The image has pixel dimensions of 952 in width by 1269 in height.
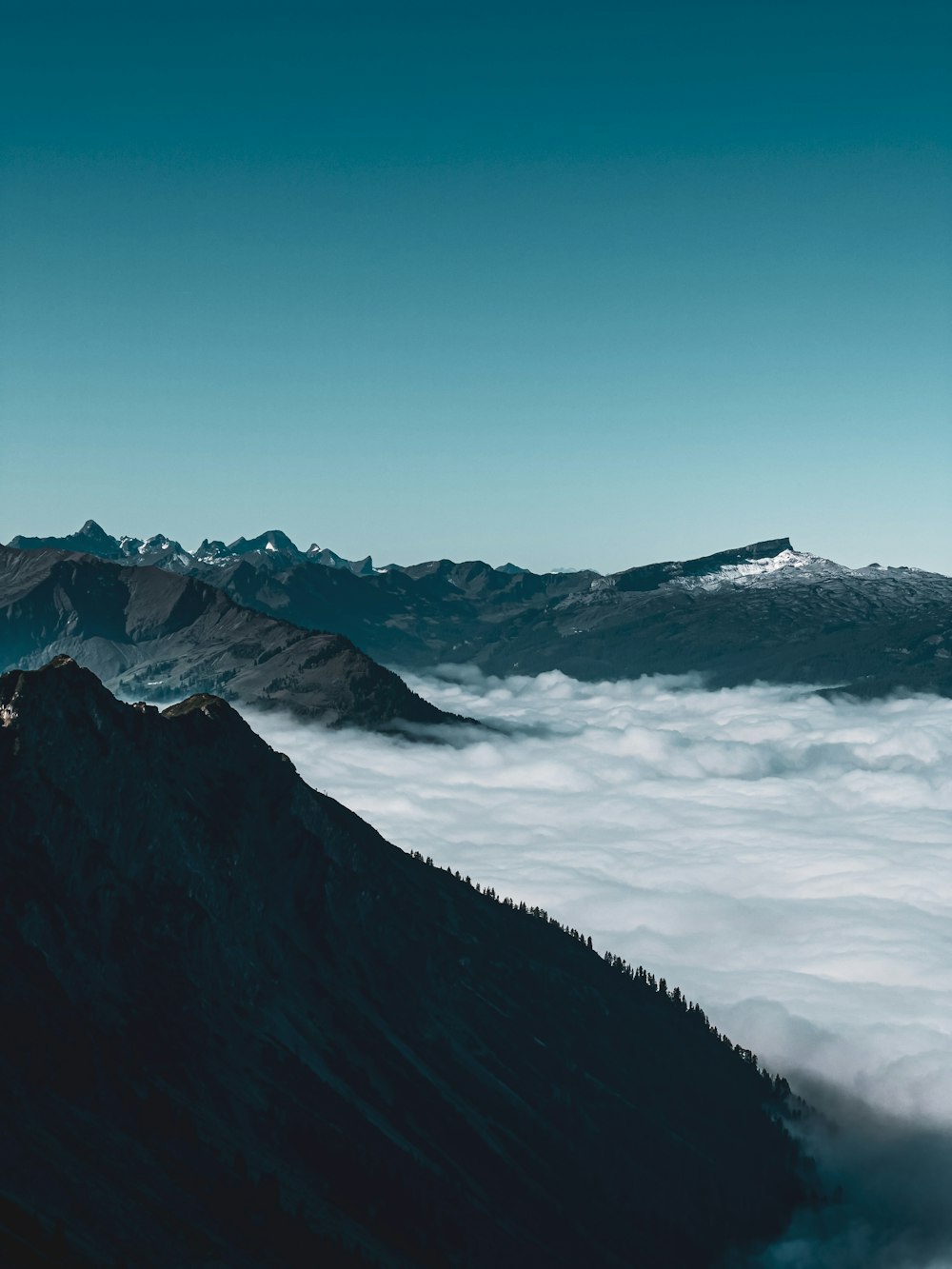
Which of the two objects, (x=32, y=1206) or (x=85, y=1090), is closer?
(x=32, y=1206)

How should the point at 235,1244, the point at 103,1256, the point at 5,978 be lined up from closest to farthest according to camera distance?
the point at 103,1256
the point at 235,1244
the point at 5,978

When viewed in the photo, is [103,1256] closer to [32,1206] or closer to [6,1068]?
[32,1206]

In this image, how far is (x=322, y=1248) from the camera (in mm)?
196375

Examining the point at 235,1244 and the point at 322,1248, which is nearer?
the point at 235,1244

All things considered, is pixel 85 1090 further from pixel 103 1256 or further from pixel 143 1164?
pixel 103 1256

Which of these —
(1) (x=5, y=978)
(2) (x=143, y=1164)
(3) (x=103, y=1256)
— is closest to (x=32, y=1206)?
(3) (x=103, y=1256)

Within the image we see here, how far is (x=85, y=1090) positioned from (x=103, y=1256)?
129 feet

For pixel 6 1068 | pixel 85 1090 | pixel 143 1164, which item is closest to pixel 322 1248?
pixel 143 1164

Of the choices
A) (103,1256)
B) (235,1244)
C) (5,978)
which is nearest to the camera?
(103,1256)

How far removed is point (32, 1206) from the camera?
15912cm

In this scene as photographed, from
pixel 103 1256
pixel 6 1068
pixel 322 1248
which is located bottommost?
pixel 322 1248

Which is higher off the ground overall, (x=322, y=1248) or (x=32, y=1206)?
(x=32, y=1206)

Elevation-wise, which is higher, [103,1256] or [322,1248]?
[103,1256]

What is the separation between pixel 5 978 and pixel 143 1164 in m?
37.2
